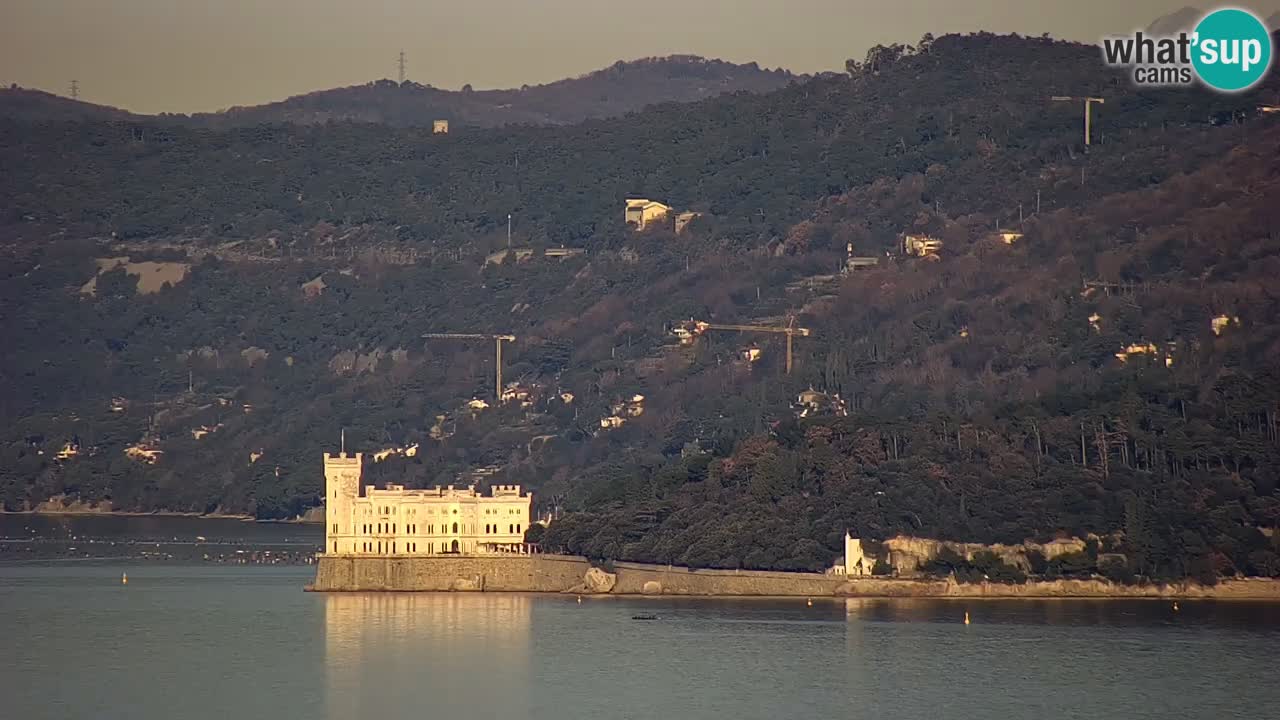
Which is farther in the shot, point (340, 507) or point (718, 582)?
point (340, 507)

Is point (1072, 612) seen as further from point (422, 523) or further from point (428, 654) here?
Result: point (422, 523)

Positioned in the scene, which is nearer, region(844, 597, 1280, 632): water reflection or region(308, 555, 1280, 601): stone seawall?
region(844, 597, 1280, 632): water reflection

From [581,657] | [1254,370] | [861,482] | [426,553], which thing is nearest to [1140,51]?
[1254,370]

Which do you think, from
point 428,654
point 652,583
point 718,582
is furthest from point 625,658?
point 652,583

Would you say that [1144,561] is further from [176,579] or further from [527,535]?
[176,579]

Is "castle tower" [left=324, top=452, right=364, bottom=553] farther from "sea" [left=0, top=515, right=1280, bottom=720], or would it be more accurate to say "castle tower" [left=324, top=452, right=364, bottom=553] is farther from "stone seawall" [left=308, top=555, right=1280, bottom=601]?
"sea" [left=0, top=515, right=1280, bottom=720]

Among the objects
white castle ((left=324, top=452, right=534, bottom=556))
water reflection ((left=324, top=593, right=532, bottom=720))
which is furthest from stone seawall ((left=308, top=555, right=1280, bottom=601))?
white castle ((left=324, top=452, right=534, bottom=556))

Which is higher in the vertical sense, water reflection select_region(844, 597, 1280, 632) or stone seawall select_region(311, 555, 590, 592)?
stone seawall select_region(311, 555, 590, 592)
